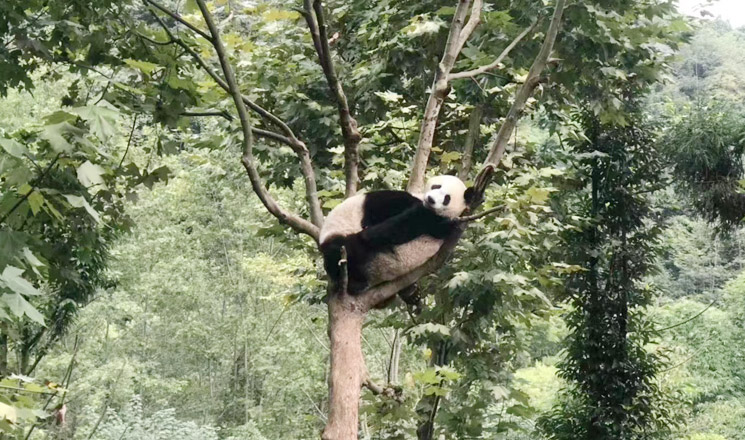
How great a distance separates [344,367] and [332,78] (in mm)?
1032

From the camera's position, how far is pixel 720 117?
21.0 ft

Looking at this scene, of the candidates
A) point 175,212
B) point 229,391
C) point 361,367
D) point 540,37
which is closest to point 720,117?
point 540,37

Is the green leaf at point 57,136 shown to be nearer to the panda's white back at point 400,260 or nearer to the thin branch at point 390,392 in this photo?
the panda's white back at point 400,260

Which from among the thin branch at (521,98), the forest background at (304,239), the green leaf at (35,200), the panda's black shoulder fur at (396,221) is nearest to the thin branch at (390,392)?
the forest background at (304,239)

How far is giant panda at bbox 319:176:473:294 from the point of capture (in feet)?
7.70

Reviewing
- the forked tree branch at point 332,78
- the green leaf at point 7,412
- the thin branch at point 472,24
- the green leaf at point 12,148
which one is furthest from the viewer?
the thin branch at point 472,24

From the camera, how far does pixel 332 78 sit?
2.38 m

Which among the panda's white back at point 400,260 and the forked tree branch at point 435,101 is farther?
the forked tree branch at point 435,101

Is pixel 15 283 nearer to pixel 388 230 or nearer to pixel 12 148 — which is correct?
pixel 12 148

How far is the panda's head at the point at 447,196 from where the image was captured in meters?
2.87

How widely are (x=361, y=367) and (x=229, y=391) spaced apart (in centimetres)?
1399

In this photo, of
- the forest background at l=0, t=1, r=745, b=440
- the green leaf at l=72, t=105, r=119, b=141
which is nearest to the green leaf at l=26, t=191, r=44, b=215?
the forest background at l=0, t=1, r=745, b=440

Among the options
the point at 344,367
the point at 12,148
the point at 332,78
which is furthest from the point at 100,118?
the point at 344,367

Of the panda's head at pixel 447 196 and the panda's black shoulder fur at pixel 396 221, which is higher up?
the panda's head at pixel 447 196
